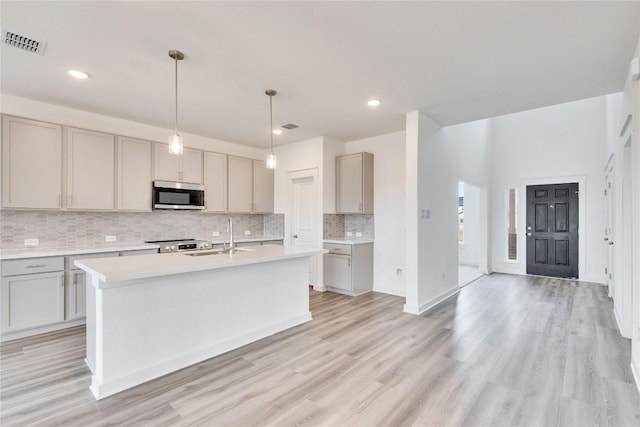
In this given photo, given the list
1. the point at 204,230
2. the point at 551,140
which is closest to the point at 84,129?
the point at 204,230

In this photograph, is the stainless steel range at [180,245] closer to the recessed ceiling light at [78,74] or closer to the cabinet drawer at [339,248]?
the cabinet drawer at [339,248]

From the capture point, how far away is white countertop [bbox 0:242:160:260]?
3.19m

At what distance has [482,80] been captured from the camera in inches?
121

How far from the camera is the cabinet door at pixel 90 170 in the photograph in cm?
375

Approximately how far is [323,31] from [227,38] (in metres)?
0.73

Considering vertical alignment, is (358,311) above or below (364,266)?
below

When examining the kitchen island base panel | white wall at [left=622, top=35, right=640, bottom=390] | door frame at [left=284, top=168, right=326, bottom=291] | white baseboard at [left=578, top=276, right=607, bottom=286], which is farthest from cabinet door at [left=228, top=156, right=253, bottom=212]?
white baseboard at [left=578, top=276, right=607, bottom=286]

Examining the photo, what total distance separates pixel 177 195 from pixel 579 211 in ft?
24.5

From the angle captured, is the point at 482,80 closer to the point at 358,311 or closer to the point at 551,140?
the point at 358,311

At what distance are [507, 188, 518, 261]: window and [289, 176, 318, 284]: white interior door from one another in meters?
4.68

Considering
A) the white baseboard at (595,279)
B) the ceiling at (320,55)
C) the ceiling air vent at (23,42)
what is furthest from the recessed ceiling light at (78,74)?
the white baseboard at (595,279)

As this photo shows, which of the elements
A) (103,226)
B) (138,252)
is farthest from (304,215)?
(103,226)

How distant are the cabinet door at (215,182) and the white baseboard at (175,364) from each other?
2564 mm

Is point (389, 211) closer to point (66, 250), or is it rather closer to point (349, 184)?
point (349, 184)
